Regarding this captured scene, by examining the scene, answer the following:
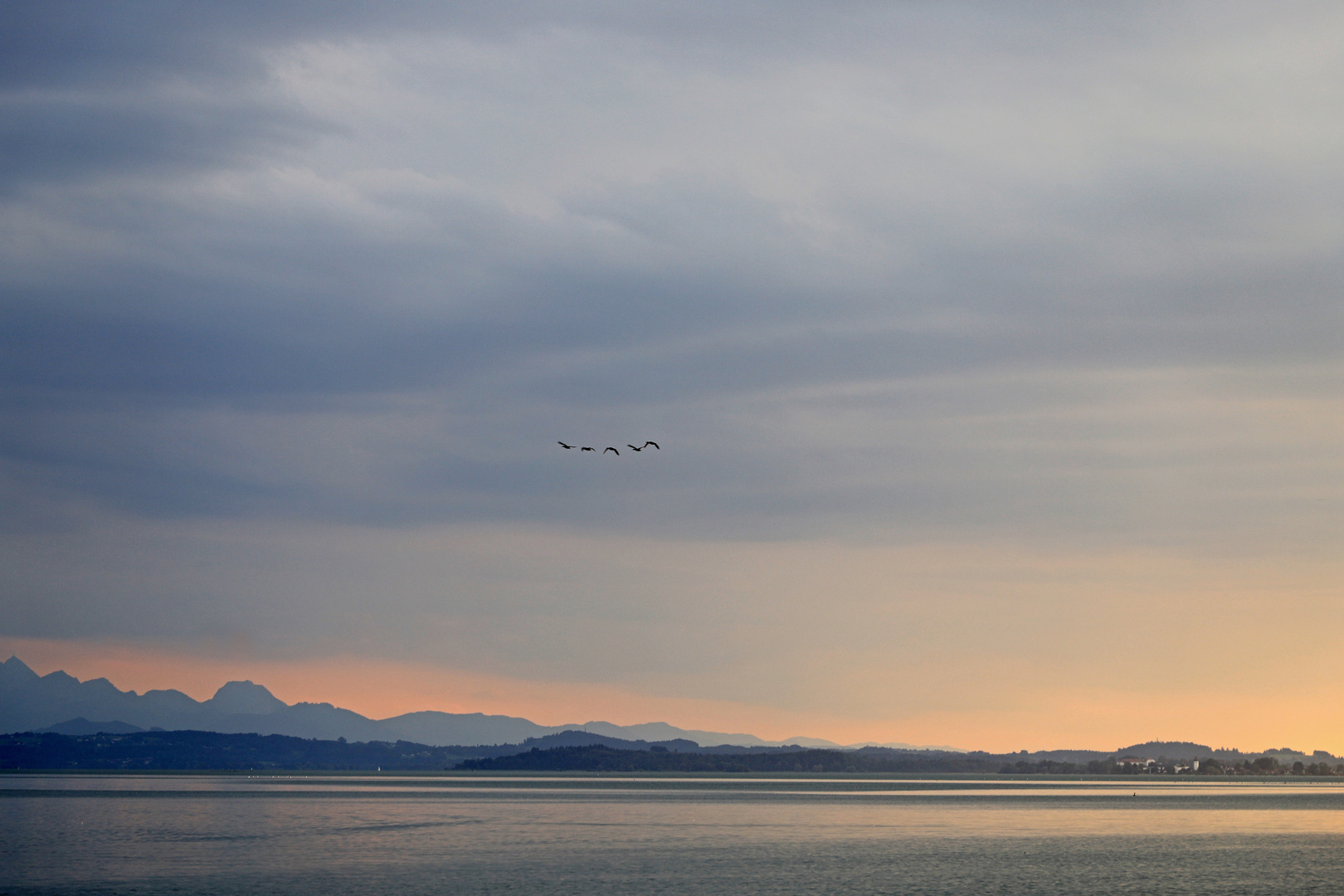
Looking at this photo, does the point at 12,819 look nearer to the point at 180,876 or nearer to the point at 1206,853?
the point at 180,876

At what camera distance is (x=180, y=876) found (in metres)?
82.1

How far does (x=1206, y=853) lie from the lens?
111625mm

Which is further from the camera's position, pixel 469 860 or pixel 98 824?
pixel 98 824

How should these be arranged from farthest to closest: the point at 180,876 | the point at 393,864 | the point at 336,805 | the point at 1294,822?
the point at 336,805
the point at 1294,822
the point at 393,864
the point at 180,876

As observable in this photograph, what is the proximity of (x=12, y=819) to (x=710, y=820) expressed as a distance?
281 feet

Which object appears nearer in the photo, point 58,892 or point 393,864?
point 58,892

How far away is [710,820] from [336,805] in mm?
73576

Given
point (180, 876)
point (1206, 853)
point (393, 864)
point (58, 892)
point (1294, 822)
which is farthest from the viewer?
point (1294, 822)

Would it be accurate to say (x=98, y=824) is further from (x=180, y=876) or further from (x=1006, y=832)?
(x=1006, y=832)

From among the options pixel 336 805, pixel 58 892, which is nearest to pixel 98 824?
pixel 336 805

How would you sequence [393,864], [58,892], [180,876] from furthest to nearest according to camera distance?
[393,864] < [180,876] < [58,892]

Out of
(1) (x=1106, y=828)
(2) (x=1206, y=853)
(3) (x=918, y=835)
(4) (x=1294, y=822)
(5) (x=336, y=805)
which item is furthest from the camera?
(5) (x=336, y=805)

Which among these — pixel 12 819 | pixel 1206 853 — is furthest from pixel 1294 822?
pixel 12 819

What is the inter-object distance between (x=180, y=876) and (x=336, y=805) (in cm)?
12135
